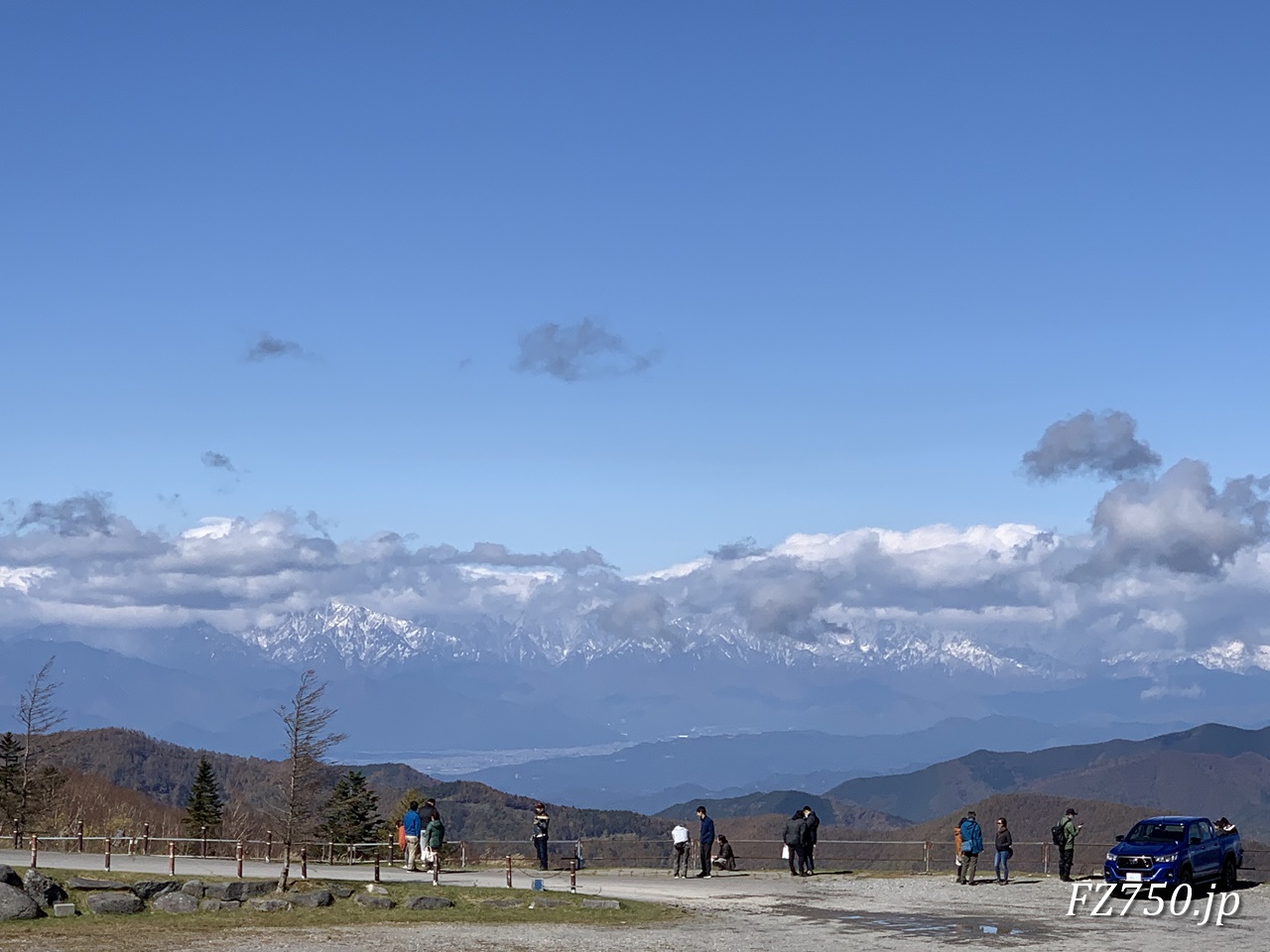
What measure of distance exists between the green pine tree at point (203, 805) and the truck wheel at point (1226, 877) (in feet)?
240

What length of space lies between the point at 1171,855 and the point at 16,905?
28.5 m

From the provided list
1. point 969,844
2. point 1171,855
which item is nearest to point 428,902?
point 969,844

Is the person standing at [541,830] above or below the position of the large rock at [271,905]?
above

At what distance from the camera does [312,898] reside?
118ft

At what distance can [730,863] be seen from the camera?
4925cm

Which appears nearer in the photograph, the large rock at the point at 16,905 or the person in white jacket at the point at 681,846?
the large rock at the point at 16,905

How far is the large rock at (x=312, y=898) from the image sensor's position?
35.7 meters

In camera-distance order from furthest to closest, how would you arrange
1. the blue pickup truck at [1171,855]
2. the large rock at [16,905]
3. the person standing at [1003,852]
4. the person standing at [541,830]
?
the person standing at [541,830]
the person standing at [1003,852]
the blue pickup truck at [1171,855]
the large rock at [16,905]

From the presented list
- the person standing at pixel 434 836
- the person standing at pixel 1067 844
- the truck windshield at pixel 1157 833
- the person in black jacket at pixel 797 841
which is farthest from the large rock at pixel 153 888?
the person standing at pixel 1067 844

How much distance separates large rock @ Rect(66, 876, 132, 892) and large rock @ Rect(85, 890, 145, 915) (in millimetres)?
744

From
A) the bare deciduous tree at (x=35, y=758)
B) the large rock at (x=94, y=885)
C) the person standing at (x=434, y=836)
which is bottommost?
the large rock at (x=94, y=885)

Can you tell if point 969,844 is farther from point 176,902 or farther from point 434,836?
point 176,902

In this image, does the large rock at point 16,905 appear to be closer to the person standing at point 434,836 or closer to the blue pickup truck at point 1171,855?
the person standing at point 434,836

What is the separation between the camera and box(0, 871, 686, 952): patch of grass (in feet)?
104
